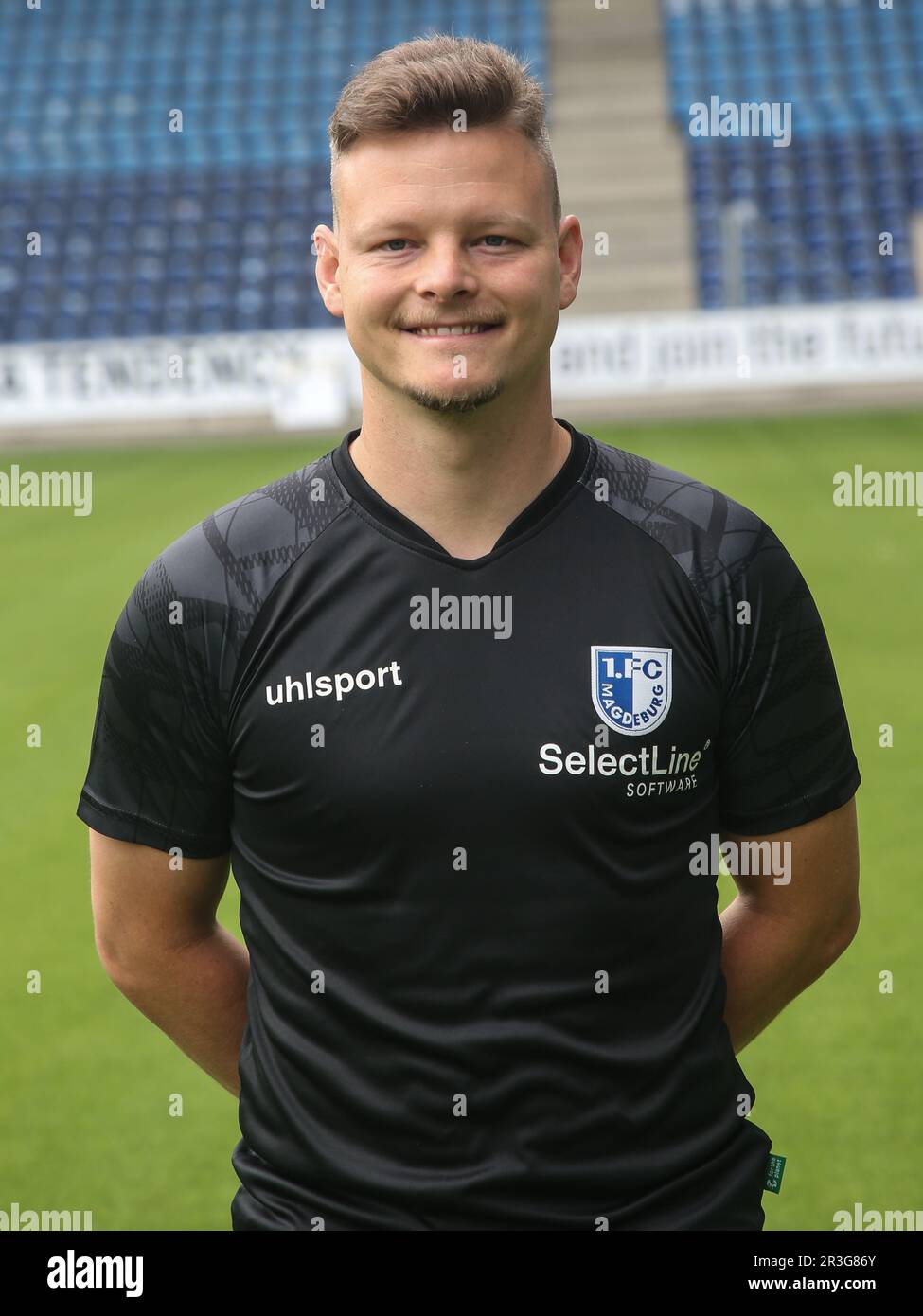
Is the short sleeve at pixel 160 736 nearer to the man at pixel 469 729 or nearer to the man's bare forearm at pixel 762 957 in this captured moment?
the man at pixel 469 729

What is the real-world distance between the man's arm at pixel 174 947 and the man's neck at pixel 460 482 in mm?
512

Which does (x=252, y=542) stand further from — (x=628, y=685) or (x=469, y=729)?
(x=628, y=685)

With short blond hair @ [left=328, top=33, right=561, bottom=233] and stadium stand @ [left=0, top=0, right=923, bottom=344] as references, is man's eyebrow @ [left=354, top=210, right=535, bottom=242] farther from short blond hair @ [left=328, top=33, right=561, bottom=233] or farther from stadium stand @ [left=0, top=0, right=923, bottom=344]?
stadium stand @ [left=0, top=0, right=923, bottom=344]

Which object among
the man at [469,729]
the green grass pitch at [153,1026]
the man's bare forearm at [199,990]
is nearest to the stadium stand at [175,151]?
the green grass pitch at [153,1026]

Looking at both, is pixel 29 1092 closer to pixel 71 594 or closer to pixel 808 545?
pixel 71 594

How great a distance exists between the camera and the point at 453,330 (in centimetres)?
167

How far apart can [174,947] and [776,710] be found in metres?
0.84

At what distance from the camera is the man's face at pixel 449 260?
5.47 feet

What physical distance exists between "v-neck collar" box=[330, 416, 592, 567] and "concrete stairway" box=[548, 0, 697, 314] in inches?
686

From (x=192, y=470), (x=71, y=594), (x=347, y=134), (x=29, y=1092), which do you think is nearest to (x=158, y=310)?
(x=192, y=470)

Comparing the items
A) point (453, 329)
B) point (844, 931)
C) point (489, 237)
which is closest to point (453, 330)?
point (453, 329)

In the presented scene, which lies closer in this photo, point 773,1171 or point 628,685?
point 628,685
